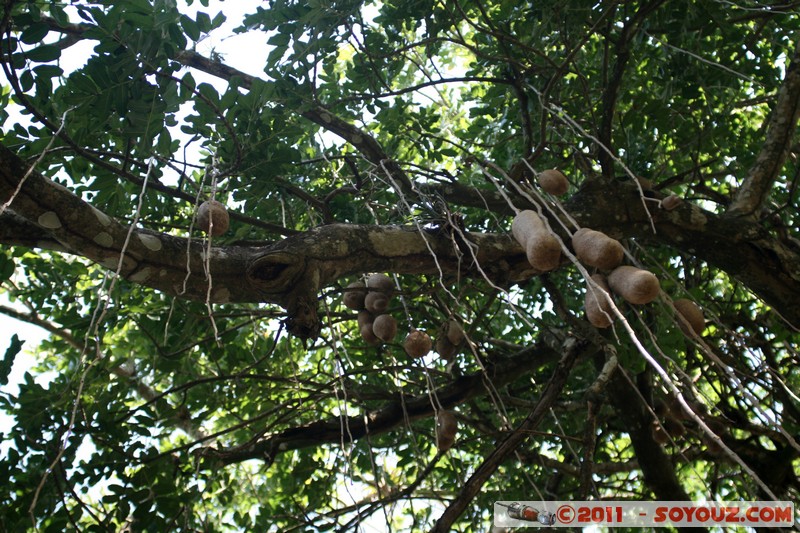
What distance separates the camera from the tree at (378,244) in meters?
1.90

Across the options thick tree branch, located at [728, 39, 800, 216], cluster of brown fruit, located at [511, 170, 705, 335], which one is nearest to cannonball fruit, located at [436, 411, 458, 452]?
cluster of brown fruit, located at [511, 170, 705, 335]

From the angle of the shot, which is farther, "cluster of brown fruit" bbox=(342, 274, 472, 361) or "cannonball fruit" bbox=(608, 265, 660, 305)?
"cluster of brown fruit" bbox=(342, 274, 472, 361)

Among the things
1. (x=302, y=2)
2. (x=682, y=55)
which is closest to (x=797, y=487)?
(x=682, y=55)

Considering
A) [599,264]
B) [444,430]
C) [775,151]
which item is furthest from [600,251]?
[775,151]

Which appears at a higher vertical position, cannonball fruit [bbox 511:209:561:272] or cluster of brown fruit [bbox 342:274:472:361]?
cluster of brown fruit [bbox 342:274:472:361]

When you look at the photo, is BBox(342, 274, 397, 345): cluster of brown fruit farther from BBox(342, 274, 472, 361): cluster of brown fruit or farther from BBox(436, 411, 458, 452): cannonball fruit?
BBox(436, 411, 458, 452): cannonball fruit

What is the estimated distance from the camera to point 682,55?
10.1 feet

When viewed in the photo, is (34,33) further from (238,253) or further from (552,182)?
(552,182)

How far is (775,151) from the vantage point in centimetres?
267

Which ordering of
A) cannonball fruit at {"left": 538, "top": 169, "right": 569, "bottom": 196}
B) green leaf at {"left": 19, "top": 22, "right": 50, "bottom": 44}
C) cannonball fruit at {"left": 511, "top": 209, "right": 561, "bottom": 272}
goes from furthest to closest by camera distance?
cannonball fruit at {"left": 538, "top": 169, "right": 569, "bottom": 196}
green leaf at {"left": 19, "top": 22, "right": 50, "bottom": 44}
cannonball fruit at {"left": 511, "top": 209, "right": 561, "bottom": 272}

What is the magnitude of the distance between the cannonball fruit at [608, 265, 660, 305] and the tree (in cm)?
4

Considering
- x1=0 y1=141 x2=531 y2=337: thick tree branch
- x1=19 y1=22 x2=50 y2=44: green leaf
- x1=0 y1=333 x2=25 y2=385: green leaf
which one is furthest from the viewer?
x1=0 y1=333 x2=25 y2=385: green leaf

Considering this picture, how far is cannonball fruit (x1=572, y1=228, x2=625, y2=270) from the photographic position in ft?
4.67

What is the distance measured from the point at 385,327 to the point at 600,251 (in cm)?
82
